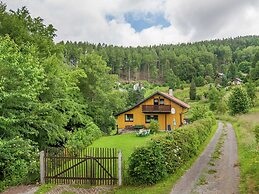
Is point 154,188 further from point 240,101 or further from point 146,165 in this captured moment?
point 240,101

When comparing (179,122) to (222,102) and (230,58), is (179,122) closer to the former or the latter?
(222,102)

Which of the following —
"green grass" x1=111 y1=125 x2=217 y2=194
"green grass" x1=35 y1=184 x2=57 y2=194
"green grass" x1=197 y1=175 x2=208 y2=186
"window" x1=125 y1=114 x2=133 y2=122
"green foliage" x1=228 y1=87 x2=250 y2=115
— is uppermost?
"green foliage" x1=228 y1=87 x2=250 y2=115

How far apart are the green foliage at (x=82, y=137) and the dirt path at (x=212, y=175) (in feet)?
31.8

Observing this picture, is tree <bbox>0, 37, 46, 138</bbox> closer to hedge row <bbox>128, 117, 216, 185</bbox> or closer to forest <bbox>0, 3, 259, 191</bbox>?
forest <bbox>0, 3, 259, 191</bbox>

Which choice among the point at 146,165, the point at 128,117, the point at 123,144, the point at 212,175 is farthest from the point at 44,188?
the point at 128,117

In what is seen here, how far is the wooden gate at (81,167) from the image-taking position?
47.5 feet

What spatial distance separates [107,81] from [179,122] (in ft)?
41.4

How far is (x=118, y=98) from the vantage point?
4231 cm

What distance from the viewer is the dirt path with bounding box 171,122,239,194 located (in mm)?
13203

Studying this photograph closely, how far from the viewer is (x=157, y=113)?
44.7 meters

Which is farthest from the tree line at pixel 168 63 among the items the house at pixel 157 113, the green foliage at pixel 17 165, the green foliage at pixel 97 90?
the green foliage at pixel 17 165

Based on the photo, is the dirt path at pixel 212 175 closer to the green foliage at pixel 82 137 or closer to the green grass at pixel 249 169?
the green grass at pixel 249 169

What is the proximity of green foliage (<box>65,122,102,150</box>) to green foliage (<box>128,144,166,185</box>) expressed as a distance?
842 cm

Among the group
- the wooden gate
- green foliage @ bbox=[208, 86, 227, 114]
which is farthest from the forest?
green foliage @ bbox=[208, 86, 227, 114]
